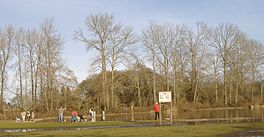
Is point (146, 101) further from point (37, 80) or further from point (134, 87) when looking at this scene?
point (37, 80)

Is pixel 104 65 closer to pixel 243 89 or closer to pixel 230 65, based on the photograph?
pixel 230 65

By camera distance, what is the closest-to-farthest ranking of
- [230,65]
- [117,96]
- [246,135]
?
[246,135], [117,96], [230,65]

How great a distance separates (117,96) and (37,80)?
15.9 meters

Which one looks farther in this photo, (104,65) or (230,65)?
(230,65)

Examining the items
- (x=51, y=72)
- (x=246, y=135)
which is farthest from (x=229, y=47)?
(x=246, y=135)

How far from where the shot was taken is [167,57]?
241 ft

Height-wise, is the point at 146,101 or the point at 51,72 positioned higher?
the point at 51,72

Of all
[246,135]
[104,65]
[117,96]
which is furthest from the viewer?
[117,96]

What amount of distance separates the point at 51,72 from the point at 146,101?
20.9 meters

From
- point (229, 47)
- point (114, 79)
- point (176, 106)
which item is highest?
point (229, 47)

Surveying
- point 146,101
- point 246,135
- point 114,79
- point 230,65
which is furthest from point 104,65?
point 246,135

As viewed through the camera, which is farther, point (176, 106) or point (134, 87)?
point (134, 87)

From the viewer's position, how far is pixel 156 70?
244 feet

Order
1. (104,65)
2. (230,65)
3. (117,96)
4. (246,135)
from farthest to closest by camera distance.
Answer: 1. (230,65)
2. (117,96)
3. (104,65)
4. (246,135)
